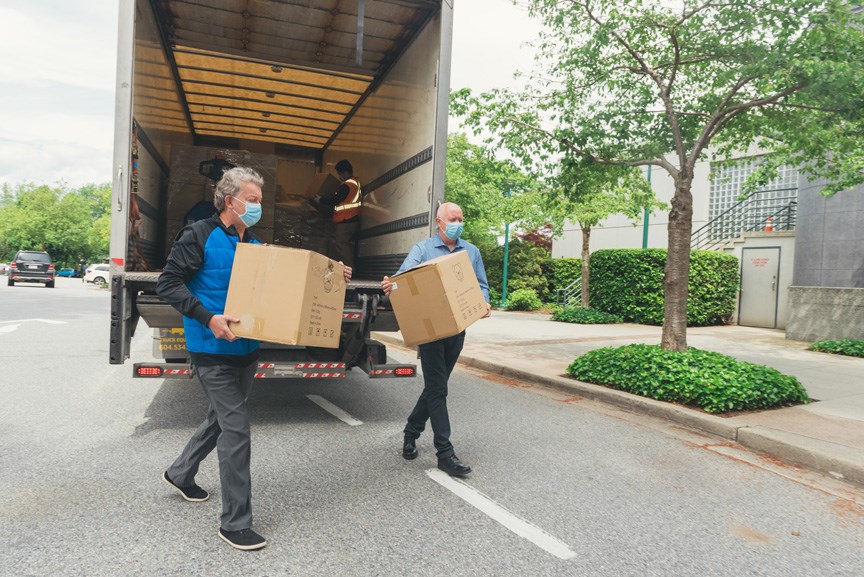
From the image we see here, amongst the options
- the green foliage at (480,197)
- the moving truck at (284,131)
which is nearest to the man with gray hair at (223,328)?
the moving truck at (284,131)

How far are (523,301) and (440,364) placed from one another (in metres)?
17.8

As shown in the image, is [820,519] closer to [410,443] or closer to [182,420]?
[410,443]

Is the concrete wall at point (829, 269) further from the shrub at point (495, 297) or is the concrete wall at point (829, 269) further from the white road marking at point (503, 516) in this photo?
the shrub at point (495, 297)

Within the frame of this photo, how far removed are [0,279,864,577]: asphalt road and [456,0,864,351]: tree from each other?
324 cm

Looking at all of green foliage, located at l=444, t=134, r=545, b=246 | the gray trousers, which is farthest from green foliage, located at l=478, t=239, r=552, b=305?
the gray trousers

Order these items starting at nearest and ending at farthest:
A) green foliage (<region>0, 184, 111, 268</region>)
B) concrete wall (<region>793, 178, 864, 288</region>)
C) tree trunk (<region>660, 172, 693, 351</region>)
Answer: tree trunk (<region>660, 172, 693, 351</region>) < concrete wall (<region>793, 178, 864, 288</region>) < green foliage (<region>0, 184, 111, 268</region>)

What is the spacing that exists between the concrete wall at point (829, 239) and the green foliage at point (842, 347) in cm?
202

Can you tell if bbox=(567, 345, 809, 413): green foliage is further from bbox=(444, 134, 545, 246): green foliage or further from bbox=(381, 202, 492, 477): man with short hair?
bbox=(444, 134, 545, 246): green foliage

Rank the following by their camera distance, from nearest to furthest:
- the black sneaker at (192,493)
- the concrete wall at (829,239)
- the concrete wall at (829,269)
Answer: the black sneaker at (192,493)
the concrete wall at (829,269)
the concrete wall at (829,239)

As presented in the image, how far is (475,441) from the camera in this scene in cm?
502

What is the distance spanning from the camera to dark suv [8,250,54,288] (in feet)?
107

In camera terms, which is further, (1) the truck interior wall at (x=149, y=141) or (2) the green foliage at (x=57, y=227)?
(2) the green foliage at (x=57, y=227)

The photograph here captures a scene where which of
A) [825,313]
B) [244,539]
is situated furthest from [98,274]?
[244,539]

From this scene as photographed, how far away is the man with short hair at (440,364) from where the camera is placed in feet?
13.7
